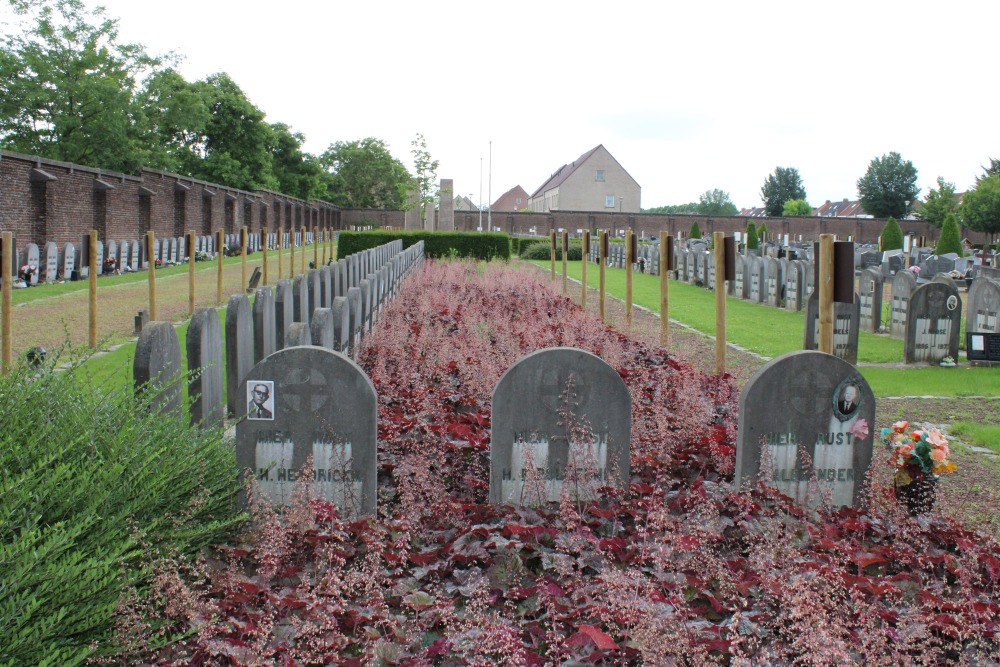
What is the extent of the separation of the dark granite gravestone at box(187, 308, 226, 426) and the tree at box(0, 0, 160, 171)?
33889 millimetres

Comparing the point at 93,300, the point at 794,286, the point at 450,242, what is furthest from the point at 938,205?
the point at 93,300

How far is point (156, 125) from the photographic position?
41312 mm

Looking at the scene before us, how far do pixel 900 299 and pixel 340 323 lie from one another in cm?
952

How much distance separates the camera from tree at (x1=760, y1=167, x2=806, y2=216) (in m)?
100

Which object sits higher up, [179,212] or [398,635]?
[179,212]

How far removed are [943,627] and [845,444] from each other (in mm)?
1709

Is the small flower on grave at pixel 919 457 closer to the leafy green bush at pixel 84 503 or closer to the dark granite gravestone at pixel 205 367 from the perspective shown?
the leafy green bush at pixel 84 503

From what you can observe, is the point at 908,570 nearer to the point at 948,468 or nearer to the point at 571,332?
the point at 948,468

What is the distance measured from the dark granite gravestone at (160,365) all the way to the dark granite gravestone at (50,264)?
1861 centimetres

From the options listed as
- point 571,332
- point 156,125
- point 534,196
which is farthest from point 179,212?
point 534,196

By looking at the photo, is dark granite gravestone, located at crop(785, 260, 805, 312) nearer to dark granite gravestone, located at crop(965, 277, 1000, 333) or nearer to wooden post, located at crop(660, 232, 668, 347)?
dark granite gravestone, located at crop(965, 277, 1000, 333)

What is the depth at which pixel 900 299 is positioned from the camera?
43.1 ft

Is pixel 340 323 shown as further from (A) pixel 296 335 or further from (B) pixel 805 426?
(B) pixel 805 426

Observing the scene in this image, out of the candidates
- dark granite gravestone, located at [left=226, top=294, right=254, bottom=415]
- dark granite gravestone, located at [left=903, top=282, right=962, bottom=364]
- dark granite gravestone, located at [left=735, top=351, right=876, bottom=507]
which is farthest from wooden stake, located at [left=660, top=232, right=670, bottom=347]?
dark granite gravestone, located at [left=226, top=294, right=254, bottom=415]
